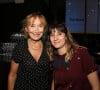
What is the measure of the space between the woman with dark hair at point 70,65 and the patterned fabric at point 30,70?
212 mm

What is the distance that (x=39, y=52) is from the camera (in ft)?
8.19

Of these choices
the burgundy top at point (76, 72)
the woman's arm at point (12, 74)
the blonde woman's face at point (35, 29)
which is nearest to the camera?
the burgundy top at point (76, 72)

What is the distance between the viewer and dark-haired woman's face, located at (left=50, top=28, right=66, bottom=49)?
2.17 metres

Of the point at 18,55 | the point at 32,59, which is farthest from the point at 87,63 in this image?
the point at 18,55

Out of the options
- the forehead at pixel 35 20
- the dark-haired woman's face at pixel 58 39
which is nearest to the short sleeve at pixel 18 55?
the forehead at pixel 35 20

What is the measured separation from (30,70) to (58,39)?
1.45 feet

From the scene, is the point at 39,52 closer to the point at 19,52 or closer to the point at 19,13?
the point at 19,52

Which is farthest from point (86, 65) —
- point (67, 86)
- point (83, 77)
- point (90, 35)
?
point (90, 35)

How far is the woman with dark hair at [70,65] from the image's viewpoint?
211 centimetres

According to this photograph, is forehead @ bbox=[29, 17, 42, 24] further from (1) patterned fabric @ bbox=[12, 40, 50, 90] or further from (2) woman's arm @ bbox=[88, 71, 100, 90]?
(2) woman's arm @ bbox=[88, 71, 100, 90]

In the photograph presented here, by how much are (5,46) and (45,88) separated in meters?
2.15

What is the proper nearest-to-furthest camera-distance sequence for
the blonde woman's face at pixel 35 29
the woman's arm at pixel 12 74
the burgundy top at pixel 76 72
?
the burgundy top at pixel 76 72, the blonde woman's face at pixel 35 29, the woman's arm at pixel 12 74

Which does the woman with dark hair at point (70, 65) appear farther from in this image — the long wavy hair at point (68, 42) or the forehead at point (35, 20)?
the forehead at point (35, 20)

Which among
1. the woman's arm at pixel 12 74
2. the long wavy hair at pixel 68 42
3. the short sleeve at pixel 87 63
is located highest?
the long wavy hair at pixel 68 42
